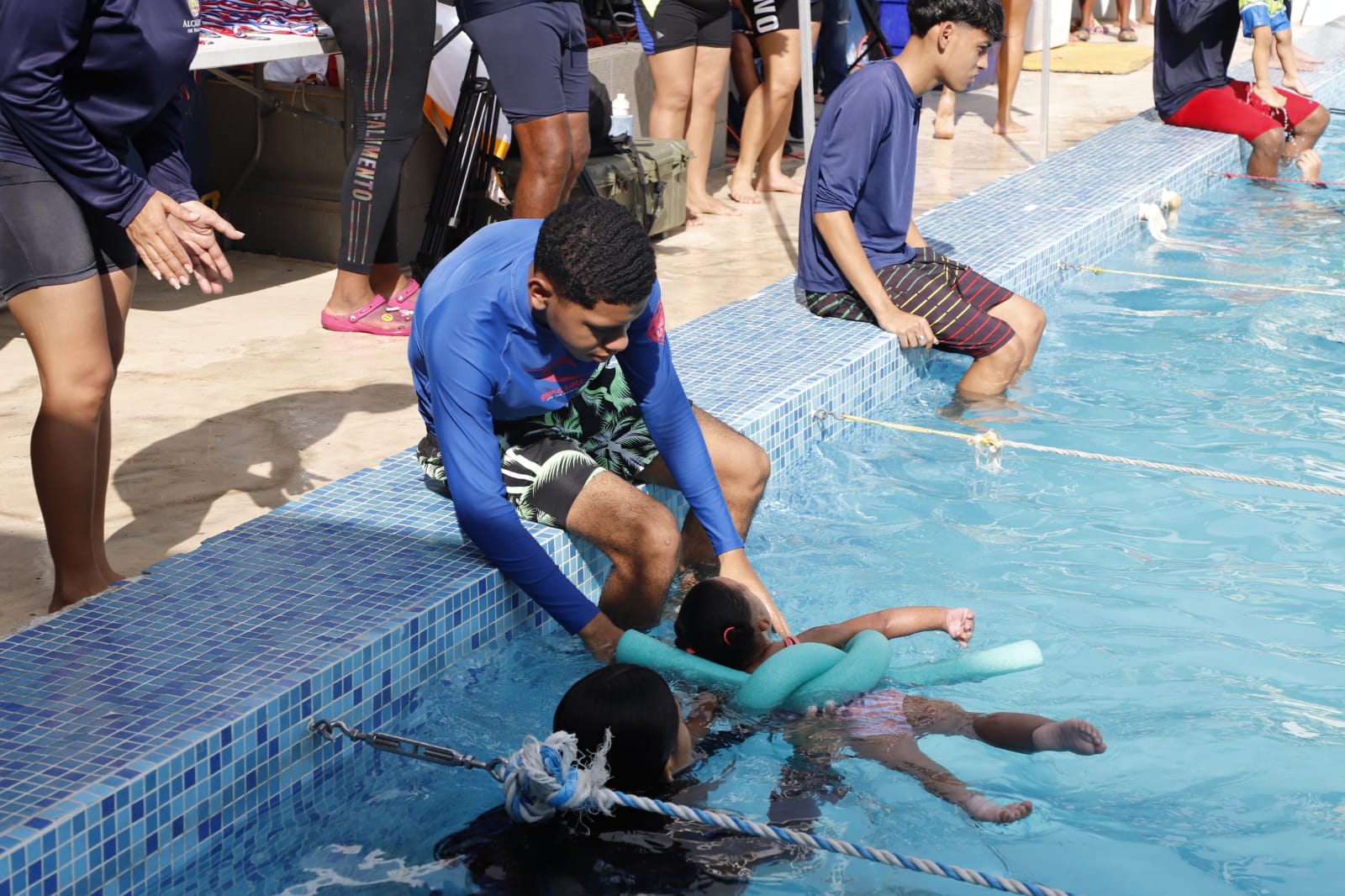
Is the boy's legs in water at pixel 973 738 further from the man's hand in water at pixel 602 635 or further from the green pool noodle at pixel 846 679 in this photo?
the man's hand in water at pixel 602 635

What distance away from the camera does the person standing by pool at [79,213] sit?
117 inches

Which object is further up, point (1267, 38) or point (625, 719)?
point (1267, 38)

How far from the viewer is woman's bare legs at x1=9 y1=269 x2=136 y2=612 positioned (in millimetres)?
3137

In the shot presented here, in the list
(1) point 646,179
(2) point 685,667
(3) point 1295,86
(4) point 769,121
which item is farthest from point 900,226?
(3) point 1295,86

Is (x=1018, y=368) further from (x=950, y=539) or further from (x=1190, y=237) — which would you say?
(x=1190, y=237)

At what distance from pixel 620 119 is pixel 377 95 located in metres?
2.03

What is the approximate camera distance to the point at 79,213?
3.15 metres

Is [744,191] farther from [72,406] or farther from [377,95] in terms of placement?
[72,406]

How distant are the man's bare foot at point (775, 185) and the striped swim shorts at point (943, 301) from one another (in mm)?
3218

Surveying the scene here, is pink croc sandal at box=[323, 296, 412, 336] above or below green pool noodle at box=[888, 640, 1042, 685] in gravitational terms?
above

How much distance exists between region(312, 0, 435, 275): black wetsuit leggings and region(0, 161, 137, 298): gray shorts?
2.44m

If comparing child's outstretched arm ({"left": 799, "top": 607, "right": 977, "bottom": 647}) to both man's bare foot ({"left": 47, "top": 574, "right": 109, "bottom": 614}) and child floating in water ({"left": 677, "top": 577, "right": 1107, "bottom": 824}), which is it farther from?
man's bare foot ({"left": 47, "top": 574, "right": 109, "bottom": 614})

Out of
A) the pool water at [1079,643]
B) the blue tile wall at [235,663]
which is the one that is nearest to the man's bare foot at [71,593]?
the blue tile wall at [235,663]

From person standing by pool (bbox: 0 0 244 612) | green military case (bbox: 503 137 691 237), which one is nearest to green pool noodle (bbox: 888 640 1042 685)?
person standing by pool (bbox: 0 0 244 612)
